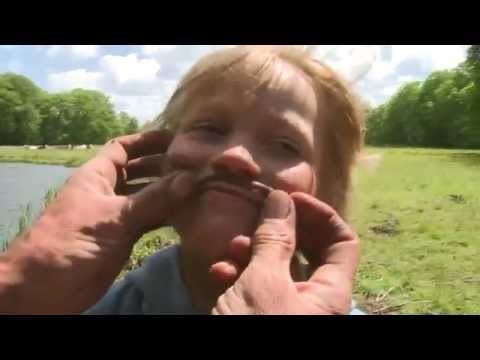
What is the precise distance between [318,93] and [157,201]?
359 millimetres

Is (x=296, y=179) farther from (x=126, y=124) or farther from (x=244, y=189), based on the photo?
(x=126, y=124)

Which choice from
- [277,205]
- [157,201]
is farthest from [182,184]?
[277,205]

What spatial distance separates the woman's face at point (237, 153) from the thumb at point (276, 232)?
0.03 meters

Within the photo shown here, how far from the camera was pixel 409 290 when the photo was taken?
1.87 meters

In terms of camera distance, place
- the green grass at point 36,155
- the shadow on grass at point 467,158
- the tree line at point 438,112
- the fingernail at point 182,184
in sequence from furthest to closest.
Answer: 1. the shadow on grass at point 467,158
2. the tree line at point 438,112
3. the green grass at point 36,155
4. the fingernail at point 182,184

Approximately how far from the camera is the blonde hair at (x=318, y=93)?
939mm

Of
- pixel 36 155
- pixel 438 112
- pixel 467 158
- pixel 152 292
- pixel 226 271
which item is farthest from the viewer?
pixel 438 112

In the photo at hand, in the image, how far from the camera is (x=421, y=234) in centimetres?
240

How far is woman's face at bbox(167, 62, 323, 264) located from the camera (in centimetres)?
81

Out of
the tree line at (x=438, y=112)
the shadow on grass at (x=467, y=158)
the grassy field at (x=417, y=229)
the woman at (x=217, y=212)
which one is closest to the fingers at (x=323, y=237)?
the woman at (x=217, y=212)

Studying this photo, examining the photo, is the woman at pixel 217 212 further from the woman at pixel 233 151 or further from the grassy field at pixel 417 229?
the grassy field at pixel 417 229

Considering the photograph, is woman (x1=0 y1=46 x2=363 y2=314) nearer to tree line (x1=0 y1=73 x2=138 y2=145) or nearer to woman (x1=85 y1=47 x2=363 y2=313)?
woman (x1=85 y1=47 x2=363 y2=313)
